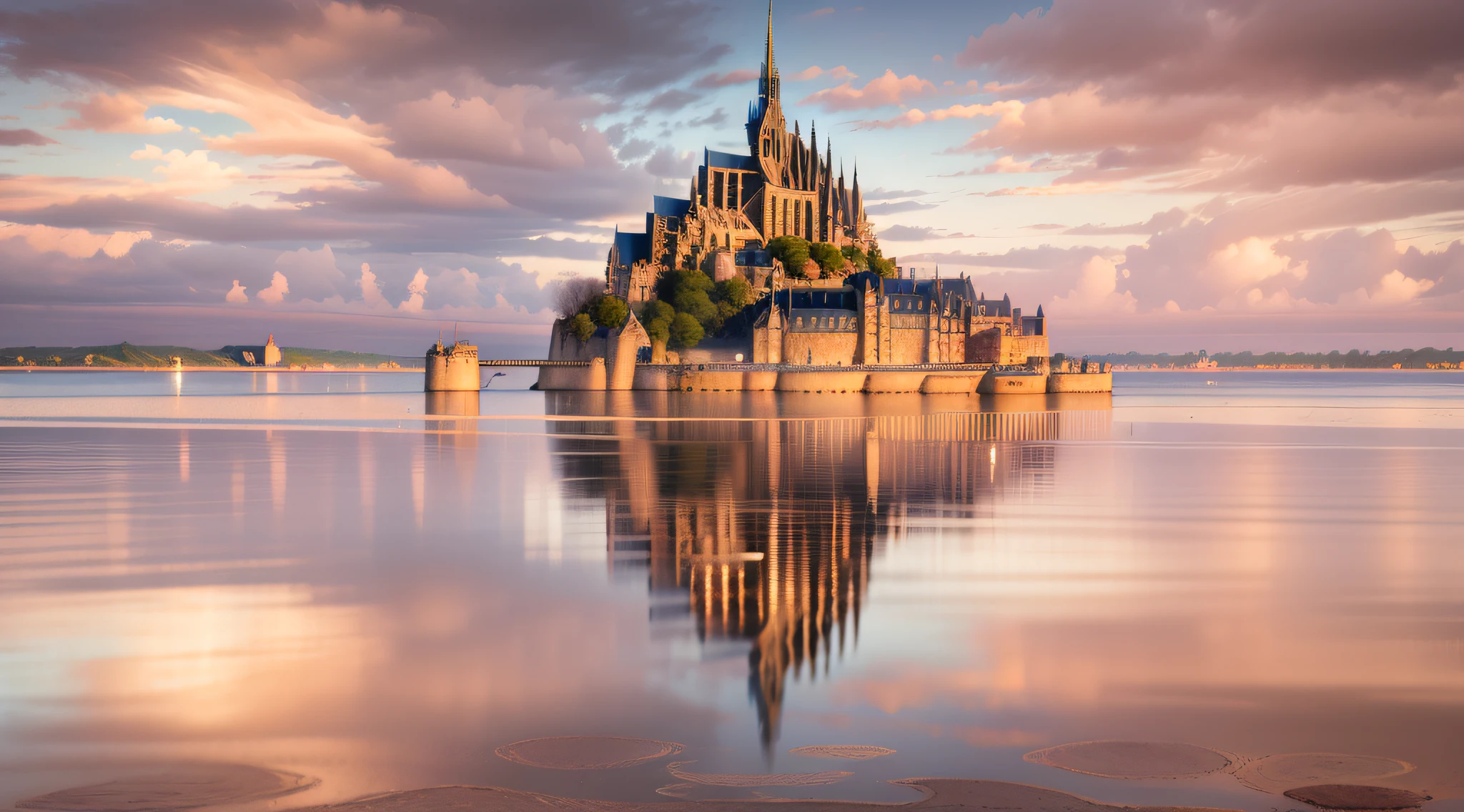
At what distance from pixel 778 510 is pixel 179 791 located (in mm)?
14819

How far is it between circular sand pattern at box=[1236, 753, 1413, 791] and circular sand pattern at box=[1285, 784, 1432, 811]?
10 centimetres

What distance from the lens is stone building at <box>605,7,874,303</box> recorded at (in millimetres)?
125938

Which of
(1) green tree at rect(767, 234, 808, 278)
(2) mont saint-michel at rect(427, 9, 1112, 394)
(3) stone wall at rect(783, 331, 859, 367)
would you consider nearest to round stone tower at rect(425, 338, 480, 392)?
(2) mont saint-michel at rect(427, 9, 1112, 394)

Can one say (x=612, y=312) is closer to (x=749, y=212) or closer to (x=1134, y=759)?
(x=749, y=212)

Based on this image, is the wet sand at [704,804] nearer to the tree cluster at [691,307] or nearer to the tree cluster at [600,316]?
the tree cluster at [600,316]

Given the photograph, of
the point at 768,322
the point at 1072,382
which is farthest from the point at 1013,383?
the point at 768,322

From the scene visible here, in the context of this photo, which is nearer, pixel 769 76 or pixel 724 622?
pixel 724 622

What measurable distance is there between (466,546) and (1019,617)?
29.6 ft

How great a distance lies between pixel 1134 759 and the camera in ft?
25.9

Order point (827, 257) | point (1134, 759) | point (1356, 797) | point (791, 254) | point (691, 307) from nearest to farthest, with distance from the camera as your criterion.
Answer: point (1356, 797) → point (1134, 759) → point (691, 307) → point (791, 254) → point (827, 257)

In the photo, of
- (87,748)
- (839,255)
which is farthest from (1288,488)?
(839,255)

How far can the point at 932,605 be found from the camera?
1299 cm

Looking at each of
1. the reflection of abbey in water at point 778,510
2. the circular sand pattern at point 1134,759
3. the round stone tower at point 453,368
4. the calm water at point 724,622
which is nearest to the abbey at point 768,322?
the round stone tower at point 453,368

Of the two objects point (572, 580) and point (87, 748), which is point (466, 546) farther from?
point (87, 748)
